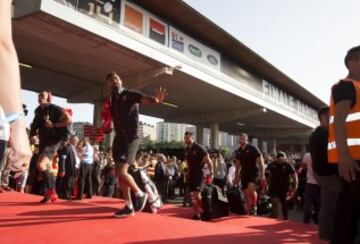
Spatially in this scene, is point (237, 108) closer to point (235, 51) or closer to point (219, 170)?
point (235, 51)

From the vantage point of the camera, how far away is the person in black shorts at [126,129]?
17.0 feet

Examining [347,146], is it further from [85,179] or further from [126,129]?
[85,179]

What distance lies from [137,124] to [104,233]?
1849 mm

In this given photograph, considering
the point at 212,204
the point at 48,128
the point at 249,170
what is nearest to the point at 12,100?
the point at 48,128

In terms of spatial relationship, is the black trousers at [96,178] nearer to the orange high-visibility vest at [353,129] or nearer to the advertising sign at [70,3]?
the advertising sign at [70,3]

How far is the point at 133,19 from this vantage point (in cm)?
2061

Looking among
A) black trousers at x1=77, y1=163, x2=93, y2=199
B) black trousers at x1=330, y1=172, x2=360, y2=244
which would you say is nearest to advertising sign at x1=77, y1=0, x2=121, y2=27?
black trousers at x1=77, y1=163, x2=93, y2=199

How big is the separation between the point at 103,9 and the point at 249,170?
478 inches

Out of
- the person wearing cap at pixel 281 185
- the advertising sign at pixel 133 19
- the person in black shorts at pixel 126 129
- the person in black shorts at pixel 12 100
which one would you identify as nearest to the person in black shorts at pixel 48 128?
the person in black shorts at pixel 126 129

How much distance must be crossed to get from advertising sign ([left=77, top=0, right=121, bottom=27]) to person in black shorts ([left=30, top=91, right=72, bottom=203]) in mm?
11454

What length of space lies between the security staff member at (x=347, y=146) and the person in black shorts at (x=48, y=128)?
431 cm

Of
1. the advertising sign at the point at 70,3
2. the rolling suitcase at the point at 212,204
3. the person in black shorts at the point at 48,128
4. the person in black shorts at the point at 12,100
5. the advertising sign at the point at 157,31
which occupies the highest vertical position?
the advertising sign at the point at 157,31

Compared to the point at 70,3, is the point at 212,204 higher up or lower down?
lower down

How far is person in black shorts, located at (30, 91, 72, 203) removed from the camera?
642 cm
